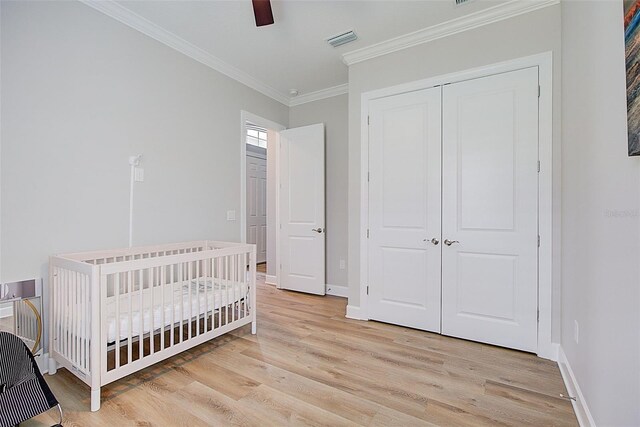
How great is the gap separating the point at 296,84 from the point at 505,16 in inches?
87.1

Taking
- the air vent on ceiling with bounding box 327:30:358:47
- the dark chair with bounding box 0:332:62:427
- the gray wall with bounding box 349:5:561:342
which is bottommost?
the dark chair with bounding box 0:332:62:427

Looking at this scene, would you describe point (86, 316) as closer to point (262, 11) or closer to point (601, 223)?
point (262, 11)

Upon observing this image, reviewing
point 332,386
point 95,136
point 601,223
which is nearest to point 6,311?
point 95,136

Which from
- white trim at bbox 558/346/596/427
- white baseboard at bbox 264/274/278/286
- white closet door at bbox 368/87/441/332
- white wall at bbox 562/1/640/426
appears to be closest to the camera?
white wall at bbox 562/1/640/426

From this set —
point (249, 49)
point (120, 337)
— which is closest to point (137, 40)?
point (249, 49)

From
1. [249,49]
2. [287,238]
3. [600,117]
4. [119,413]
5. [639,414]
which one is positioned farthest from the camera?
[287,238]

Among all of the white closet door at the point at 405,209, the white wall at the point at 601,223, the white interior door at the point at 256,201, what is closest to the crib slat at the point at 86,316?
the white closet door at the point at 405,209

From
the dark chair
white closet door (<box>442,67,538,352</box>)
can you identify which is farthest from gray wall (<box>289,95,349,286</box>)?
the dark chair

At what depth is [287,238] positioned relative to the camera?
13.2 ft

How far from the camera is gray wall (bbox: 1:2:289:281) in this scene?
1.82m

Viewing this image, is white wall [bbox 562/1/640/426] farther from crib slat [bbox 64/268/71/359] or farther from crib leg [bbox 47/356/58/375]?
crib leg [bbox 47/356/58/375]

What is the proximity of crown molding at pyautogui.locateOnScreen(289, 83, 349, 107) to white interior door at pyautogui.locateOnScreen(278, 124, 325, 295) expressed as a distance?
443 mm

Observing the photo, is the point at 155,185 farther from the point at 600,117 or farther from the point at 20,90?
the point at 600,117

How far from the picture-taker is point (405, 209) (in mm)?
2703
